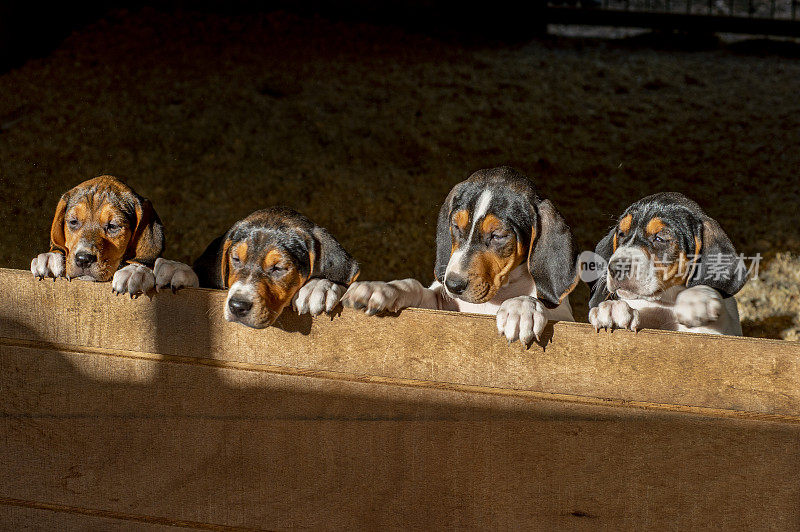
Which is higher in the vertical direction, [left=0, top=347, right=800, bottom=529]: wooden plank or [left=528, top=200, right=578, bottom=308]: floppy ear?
[left=528, top=200, right=578, bottom=308]: floppy ear

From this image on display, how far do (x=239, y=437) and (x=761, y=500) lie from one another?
6.37 feet

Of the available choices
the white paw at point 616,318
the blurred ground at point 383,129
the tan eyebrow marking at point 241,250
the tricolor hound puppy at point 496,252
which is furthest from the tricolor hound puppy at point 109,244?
the blurred ground at point 383,129

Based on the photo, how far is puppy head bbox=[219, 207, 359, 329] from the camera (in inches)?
117

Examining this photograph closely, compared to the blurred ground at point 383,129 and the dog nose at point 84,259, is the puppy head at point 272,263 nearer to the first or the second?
the dog nose at point 84,259

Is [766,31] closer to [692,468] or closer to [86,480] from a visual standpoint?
[692,468]

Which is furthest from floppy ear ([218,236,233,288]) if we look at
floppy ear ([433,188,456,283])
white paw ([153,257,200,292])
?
floppy ear ([433,188,456,283])

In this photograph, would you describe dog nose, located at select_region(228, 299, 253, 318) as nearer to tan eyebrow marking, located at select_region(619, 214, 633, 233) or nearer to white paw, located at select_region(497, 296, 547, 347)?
white paw, located at select_region(497, 296, 547, 347)

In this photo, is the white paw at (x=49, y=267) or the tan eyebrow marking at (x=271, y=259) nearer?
the tan eyebrow marking at (x=271, y=259)

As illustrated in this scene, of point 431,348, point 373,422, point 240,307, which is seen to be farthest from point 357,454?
point 240,307

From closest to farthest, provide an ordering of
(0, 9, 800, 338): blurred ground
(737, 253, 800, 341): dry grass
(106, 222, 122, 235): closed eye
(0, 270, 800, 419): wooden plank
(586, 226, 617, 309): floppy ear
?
(0, 270, 800, 419): wooden plank → (586, 226, 617, 309): floppy ear → (106, 222, 122, 235): closed eye → (737, 253, 800, 341): dry grass → (0, 9, 800, 338): blurred ground

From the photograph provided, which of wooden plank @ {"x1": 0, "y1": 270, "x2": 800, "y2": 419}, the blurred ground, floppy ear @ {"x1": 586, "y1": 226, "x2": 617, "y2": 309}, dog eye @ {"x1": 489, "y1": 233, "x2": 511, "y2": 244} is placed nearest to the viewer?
wooden plank @ {"x1": 0, "y1": 270, "x2": 800, "y2": 419}

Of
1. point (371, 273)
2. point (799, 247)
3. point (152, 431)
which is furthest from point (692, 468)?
point (799, 247)

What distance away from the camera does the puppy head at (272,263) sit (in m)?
2.98

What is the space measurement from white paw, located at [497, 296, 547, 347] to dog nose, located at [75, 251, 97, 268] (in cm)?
161
